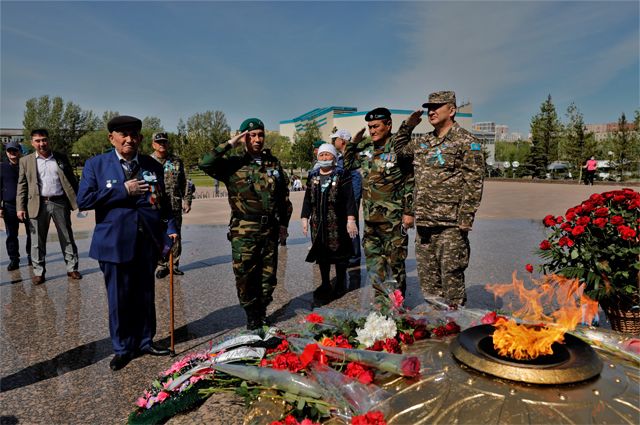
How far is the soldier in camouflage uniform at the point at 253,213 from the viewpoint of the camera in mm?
4262

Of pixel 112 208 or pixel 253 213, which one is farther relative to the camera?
pixel 253 213

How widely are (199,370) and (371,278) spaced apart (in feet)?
4.76

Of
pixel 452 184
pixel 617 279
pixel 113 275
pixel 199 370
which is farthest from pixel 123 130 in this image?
pixel 617 279

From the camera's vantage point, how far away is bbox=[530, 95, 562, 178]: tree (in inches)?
1715

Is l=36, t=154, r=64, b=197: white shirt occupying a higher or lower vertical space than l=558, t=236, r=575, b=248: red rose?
higher

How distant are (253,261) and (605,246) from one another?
323cm

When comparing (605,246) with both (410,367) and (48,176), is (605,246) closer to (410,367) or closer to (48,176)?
(410,367)

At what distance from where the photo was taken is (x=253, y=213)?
171 inches

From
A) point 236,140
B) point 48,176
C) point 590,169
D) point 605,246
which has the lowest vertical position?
point 605,246

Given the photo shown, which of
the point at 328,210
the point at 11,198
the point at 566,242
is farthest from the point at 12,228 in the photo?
the point at 566,242

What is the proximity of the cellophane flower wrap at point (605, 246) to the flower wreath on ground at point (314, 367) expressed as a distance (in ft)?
5.94

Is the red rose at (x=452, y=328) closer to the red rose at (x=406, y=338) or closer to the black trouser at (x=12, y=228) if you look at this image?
the red rose at (x=406, y=338)

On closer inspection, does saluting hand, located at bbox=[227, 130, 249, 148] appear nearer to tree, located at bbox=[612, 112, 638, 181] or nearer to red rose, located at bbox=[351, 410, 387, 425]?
red rose, located at bbox=[351, 410, 387, 425]

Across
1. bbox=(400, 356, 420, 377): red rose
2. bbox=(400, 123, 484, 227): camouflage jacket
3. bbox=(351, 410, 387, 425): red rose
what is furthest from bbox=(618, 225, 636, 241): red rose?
bbox=(351, 410, 387, 425): red rose
